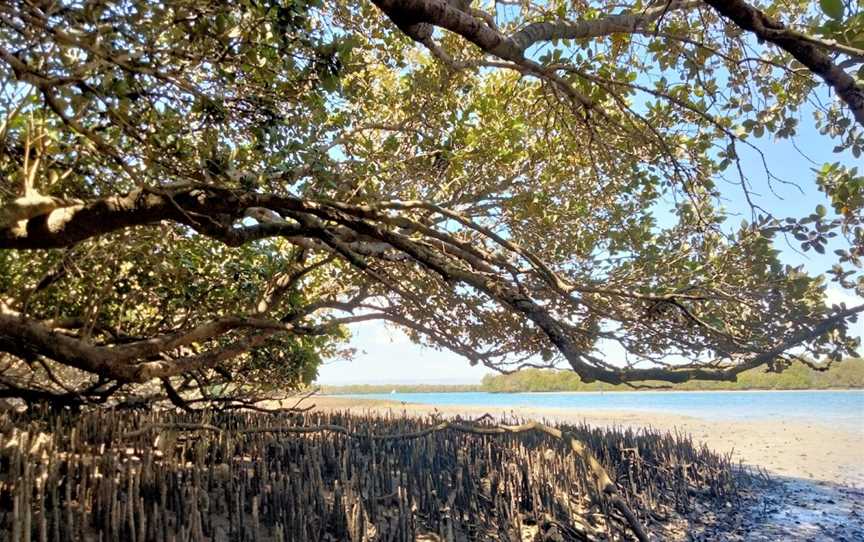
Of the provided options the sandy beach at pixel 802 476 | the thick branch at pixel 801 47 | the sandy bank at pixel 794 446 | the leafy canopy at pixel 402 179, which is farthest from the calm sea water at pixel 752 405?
the thick branch at pixel 801 47

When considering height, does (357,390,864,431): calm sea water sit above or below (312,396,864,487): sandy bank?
below

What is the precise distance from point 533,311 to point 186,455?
422 cm

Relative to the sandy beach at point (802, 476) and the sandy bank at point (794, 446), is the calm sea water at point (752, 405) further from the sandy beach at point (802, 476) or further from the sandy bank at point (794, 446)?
the sandy beach at point (802, 476)

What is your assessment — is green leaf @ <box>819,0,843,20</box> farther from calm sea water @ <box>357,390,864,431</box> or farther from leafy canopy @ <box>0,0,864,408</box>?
calm sea water @ <box>357,390,864,431</box>

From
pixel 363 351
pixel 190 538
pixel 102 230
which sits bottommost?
pixel 190 538

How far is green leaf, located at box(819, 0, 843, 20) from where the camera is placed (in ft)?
4.97

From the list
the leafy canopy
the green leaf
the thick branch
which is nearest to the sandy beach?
the leafy canopy

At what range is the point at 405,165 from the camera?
5.83m

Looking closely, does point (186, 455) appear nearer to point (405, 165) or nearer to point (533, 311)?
point (405, 165)

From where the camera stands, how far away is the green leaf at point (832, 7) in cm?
151

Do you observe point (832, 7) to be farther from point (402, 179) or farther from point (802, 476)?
point (802, 476)

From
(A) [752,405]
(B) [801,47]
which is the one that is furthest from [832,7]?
(A) [752,405]

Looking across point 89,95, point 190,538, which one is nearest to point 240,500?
point 190,538

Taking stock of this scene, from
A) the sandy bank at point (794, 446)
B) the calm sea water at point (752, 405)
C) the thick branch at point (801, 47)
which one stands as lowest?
the calm sea water at point (752, 405)
